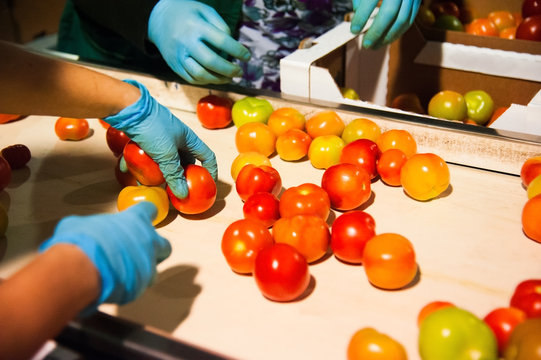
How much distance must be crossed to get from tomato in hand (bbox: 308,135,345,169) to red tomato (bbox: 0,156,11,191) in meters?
0.77

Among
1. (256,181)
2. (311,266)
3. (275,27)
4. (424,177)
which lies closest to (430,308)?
(311,266)

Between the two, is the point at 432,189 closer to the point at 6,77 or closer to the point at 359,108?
the point at 359,108

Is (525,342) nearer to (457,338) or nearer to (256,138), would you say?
(457,338)

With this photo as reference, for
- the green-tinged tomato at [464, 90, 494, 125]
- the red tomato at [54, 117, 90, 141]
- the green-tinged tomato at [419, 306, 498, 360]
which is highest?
the green-tinged tomato at [419, 306, 498, 360]

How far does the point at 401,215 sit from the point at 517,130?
419mm

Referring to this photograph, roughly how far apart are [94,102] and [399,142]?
2.43 feet

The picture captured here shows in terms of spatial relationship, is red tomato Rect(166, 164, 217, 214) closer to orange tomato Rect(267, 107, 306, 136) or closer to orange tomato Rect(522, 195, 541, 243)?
orange tomato Rect(267, 107, 306, 136)

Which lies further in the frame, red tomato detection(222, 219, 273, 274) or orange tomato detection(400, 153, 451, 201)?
orange tomato detection(400, 153, 451, 201)

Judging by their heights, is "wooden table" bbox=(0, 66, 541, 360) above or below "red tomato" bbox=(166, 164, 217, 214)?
below

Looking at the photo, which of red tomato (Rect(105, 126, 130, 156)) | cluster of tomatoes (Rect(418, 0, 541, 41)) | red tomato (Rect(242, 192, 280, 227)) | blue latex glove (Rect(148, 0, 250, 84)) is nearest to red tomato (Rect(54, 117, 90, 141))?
red tomato (Rect(105, 126, 130, 156))

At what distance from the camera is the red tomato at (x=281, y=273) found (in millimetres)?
888

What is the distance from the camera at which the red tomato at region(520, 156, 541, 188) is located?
1.16 meters

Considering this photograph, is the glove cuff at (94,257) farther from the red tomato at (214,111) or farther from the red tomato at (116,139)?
the red tomato at (214,111)

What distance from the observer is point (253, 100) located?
1.52 m
